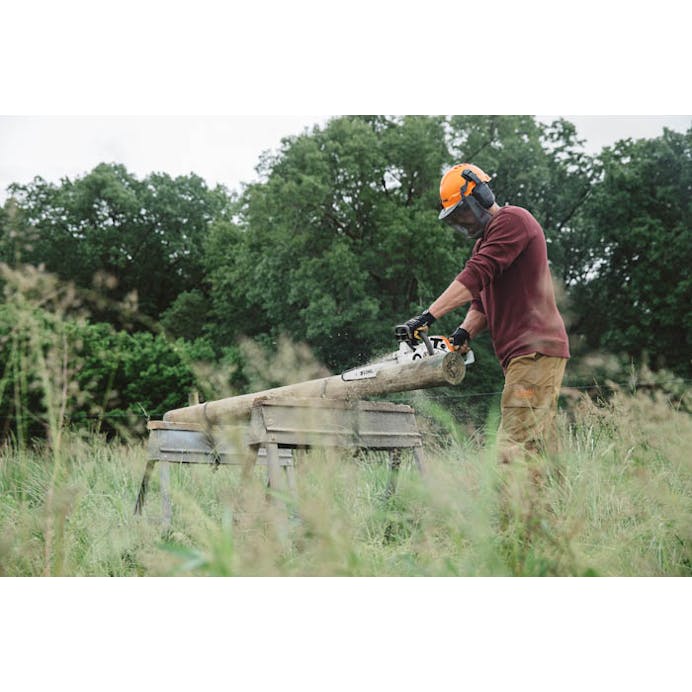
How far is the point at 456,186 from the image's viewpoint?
3.89 m

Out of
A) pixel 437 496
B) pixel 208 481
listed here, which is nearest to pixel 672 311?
pixel 208 481

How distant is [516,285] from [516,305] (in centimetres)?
10

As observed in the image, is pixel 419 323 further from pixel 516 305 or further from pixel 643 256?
pixel 643 256

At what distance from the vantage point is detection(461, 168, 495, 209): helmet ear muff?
152 inches

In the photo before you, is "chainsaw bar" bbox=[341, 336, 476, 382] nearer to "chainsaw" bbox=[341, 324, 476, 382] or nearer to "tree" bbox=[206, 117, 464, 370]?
"chainsaw" bbox=[341, 324, 476, 382]

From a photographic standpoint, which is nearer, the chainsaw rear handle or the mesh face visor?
the chainsaw rear handle

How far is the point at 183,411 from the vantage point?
4.80 m

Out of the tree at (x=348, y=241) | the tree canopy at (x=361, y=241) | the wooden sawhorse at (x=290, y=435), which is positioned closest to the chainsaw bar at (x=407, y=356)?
the wooden sawhorse at (x=290, y=435)

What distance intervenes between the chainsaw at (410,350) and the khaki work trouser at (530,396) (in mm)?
256

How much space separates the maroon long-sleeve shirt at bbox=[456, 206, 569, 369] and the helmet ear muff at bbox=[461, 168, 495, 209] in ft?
0.51

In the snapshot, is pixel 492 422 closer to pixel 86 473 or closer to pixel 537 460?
pixel 537 460

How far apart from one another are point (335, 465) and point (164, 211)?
Result: 15379 mm

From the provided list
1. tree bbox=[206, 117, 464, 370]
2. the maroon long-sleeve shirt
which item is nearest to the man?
the maroon long-sleeve shirt

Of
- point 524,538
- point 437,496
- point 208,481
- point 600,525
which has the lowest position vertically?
point 208,481
